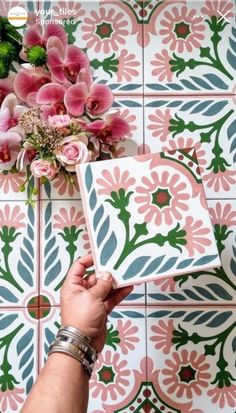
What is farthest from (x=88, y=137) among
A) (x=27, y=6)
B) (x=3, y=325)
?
(x=3, y=325)

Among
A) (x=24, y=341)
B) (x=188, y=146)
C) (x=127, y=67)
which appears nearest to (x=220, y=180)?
(x=188, y=146)

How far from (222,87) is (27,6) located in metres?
0.49

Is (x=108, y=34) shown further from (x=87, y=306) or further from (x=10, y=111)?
(x=87, y=306)

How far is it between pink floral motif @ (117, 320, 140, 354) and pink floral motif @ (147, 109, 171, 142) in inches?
16.8

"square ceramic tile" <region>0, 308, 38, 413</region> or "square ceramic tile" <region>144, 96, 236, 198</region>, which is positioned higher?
"square ceramic tile" <region>144, 96, 236, 198</region>

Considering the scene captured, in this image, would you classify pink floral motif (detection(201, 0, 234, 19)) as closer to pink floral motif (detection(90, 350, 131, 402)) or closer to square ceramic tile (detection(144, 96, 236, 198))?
square ceramic tile (detection(144, 96, 236, 198))

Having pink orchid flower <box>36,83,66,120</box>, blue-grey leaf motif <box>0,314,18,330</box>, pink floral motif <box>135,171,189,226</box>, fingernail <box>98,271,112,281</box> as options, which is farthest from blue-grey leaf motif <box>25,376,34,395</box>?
pink orchid flower <box>36,83,66,120</box>

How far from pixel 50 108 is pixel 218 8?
1.51ft

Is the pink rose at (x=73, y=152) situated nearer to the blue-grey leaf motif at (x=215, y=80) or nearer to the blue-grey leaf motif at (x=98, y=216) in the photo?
the blue-grey leaf motif at (x=98, y=216)

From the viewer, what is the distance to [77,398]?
2.46 feet

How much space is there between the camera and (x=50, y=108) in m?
1.00

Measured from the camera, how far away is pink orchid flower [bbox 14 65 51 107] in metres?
1.02

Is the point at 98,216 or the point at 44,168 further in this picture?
the point at 44,168

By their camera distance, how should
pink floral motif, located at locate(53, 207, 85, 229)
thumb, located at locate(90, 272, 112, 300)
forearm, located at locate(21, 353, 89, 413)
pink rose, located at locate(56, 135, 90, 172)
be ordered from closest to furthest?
1. forearm, located at locate(21, 353, 89, 413)
2. thumb, located at locate(90, 272, 112, 300)
3. pink rose, located at locate(56, 135, 90, 172)
4. pink floral motif, located at locate(53, 207, 85, 229)
